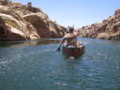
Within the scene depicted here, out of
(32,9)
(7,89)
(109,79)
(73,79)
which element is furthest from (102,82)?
(32,9)

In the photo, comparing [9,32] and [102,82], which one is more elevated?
[9,32]

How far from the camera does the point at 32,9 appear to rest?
8600 centimetres

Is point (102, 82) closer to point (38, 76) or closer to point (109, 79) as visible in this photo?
point (109, 79)

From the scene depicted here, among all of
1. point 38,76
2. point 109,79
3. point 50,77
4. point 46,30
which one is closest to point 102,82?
point 109,79

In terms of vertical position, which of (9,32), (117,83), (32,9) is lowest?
(117,83)

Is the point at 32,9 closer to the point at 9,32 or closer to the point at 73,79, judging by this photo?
the point at 9,32

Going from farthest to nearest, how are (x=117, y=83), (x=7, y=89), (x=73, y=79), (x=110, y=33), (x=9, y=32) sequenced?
(x=110, y=33) < (x=9, y=32) < (x=73, y=79) < (x=117, y=83) < (x=7, y=89)

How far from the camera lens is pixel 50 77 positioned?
10.2 metres

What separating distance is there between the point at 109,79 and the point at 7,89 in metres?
5.84

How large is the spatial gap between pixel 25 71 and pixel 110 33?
6709 centimetres

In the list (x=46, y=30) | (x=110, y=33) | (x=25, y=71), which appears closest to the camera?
(x=25, y=71)

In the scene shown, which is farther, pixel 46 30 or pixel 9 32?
pixel 46 30

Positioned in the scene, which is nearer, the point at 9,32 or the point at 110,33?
the point at 9,32

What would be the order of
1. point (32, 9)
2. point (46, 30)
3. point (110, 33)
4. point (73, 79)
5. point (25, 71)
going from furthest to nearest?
point (32, 9) < point (110, 33) < point (46, 30) < point (25, 71) < point (73, 79)
